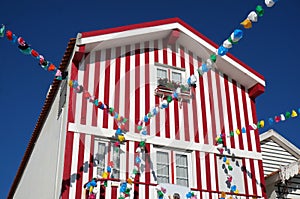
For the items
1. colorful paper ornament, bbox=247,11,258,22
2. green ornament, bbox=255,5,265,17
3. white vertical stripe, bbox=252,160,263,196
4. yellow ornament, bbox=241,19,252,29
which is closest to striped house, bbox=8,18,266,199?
white vertical stripe, bbox=252,160,263,196

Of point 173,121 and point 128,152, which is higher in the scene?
point 173,121

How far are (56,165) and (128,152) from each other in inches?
68.3

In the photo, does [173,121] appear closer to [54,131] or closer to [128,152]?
[128,152]

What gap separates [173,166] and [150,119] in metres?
1.33

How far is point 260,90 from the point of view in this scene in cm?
1277

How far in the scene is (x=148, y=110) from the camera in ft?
37.6

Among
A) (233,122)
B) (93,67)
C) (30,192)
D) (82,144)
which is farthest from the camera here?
(30,192)

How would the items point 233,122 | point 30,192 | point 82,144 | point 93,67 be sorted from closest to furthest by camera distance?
point 82,144
point 93,67
point 233,122
point 30,192

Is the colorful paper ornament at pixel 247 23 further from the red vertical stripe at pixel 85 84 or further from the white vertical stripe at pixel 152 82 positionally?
the red vertical stripe at pixel 85 84

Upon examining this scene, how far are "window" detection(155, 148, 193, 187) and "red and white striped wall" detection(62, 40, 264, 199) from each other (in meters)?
0.20

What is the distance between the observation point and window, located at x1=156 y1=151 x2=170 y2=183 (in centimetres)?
1091

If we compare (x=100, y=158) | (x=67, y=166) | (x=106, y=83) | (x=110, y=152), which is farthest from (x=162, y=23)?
(x=67, y=166)

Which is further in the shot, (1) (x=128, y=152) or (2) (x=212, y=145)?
(2) (x=212, y=145)

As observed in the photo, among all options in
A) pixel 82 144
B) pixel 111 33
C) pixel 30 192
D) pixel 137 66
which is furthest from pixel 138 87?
pixel 30 192
